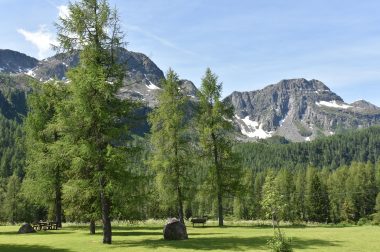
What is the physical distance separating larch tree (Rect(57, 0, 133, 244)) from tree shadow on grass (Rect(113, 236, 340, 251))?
277cm

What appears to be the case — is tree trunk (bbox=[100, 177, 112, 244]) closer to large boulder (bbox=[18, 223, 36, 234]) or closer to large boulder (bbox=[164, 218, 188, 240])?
large boulder (bbox=[164, 218, 188, 240])

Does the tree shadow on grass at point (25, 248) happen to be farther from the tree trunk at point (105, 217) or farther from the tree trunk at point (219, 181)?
the tree trunk at point (219, 181)

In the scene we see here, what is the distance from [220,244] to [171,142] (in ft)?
55.1

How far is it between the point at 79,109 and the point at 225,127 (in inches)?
786

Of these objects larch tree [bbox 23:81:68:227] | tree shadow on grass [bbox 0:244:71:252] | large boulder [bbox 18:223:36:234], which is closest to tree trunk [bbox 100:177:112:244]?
tree shadow on grass [bbox 0:244:71:252]

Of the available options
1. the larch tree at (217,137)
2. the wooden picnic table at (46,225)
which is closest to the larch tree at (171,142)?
the larch tree at (217,137)

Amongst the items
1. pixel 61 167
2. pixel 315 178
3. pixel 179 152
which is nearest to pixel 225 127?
pixel 179 152

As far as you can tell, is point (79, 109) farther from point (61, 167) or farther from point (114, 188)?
point (61, 167)

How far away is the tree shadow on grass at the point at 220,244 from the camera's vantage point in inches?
960

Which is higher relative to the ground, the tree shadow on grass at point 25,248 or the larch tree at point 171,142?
the larch tree at point 171,142

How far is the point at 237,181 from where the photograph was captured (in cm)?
4406

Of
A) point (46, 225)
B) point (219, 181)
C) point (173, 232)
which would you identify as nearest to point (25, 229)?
point (46, 225)

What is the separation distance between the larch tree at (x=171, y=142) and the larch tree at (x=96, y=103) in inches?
447

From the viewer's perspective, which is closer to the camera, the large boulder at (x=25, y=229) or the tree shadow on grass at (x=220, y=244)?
the tree shadow on grass at (x=220, y=244)
